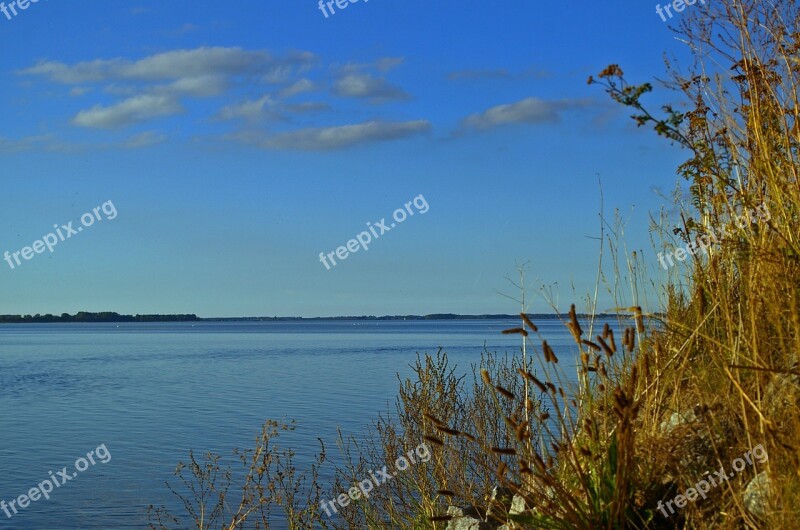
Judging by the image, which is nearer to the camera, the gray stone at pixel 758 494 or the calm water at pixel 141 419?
the gray stone at pixel 758 494

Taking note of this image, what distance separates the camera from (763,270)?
16.4ft

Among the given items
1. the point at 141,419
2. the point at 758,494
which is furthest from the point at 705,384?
the point at 141,419

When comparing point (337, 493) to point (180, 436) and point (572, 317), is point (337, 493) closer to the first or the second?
point (572, 317)

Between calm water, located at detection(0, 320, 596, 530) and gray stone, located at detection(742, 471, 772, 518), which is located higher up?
gray stone, located at detection(742, 471, 772, 518)

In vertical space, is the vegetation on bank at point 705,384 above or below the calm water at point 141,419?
above

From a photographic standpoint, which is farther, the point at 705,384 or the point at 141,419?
the point at 141,419

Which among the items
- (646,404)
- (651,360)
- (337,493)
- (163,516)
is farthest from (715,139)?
(163,516)

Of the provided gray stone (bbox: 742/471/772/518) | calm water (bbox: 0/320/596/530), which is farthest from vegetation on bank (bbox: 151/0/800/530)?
calm water (bbox: 0/320/596/530)

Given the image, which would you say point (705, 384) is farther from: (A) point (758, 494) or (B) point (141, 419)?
(B) point (141, 419)

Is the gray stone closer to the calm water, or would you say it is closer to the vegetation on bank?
the vegetation on bank

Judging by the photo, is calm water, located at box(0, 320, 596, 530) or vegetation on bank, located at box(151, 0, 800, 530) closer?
vegetation on bank, located at box(151, 0, 800, 530)

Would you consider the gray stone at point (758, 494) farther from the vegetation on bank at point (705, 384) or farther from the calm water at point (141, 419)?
the calm water at point (141, 419)

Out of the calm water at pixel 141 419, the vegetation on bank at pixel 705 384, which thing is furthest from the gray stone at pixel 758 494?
the calm water at pixel 141 419

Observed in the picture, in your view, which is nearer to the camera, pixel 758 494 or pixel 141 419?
pixel 758 494
